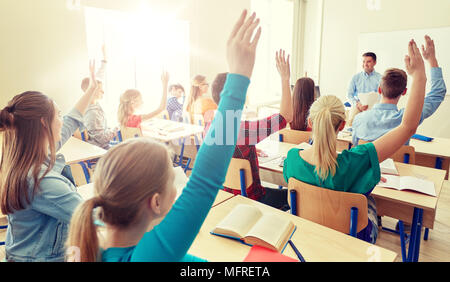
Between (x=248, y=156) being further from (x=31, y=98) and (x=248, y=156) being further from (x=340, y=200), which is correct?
(x=31, y=98)

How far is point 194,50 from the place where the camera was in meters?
5.65

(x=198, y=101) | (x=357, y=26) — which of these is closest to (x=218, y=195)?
(x=198, y=101)

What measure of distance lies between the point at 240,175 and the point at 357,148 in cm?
77

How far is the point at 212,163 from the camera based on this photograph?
1.86ft

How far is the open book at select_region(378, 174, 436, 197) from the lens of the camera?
174cm

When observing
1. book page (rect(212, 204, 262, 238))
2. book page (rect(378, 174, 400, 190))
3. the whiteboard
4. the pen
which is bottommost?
the pen

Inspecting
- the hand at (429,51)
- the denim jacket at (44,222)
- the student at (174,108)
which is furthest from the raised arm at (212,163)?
the student at (174,108)

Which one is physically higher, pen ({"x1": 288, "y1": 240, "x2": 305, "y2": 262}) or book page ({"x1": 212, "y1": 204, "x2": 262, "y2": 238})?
book page ({"x1": 212, "y1": 204, "x2": 262, "y2": 238})

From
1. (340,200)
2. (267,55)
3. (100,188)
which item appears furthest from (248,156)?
(267,55)

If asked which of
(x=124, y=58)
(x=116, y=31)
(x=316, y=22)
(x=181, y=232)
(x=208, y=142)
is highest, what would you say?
(x=316, y=22)

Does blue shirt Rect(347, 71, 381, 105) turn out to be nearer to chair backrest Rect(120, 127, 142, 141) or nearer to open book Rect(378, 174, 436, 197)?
open book Rect(378, 174, 436, 197)

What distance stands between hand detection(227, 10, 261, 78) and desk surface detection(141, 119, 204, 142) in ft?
9.64

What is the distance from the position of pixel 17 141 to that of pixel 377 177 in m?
1.55

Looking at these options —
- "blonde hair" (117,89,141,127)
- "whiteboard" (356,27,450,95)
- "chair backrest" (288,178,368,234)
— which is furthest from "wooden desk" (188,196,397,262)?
"whiteboard" (356,27,450,95)
